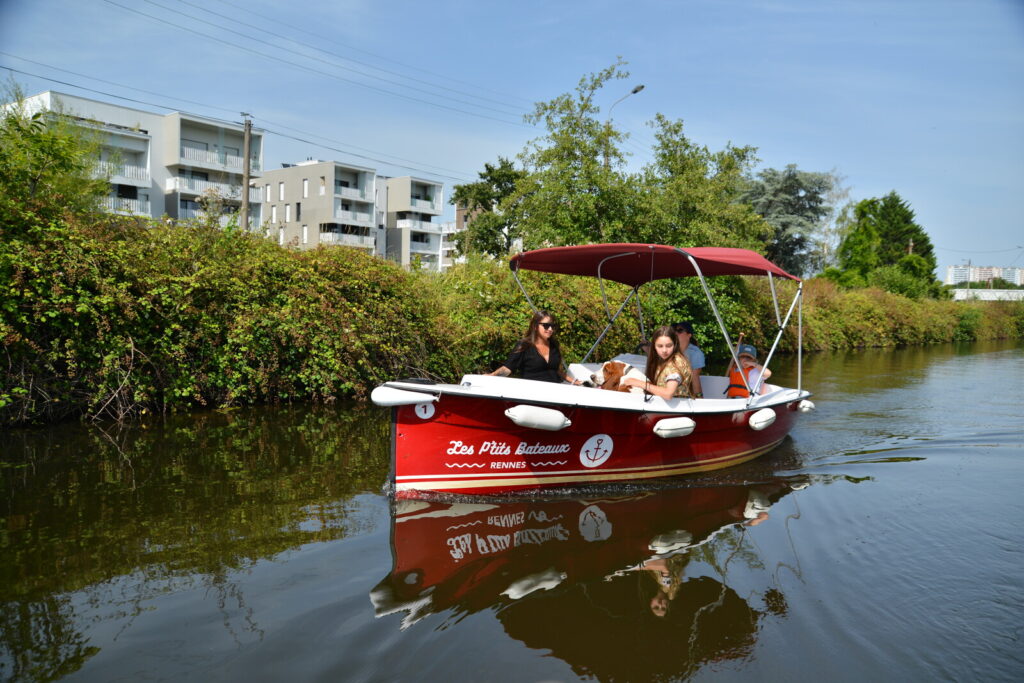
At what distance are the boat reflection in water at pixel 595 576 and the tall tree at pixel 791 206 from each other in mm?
40070

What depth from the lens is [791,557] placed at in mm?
5254

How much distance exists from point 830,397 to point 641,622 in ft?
37.8

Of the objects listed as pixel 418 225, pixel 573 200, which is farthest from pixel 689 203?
pixel 418 225

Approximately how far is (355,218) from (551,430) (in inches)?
2181

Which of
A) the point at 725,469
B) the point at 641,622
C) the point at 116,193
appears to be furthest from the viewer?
the point at 116,193

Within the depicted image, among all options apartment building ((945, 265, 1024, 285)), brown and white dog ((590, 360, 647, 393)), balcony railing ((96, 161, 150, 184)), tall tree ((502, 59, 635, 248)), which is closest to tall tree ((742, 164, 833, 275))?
tall tree ((502, 59, 635, 248))

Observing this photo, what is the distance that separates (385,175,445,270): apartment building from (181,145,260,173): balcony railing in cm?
1732

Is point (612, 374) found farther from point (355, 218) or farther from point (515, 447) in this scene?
point (355, 218)

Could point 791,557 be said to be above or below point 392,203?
below

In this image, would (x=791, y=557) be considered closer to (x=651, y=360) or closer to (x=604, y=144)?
(x=651, y=360)

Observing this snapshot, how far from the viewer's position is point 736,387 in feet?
27.2

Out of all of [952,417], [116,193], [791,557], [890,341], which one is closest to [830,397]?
[952,417]

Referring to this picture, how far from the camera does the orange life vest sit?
820cm

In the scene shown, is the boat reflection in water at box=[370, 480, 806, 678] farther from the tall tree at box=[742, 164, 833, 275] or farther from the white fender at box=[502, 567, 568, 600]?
the tall tree at box=[742, 164, 833, 275]
